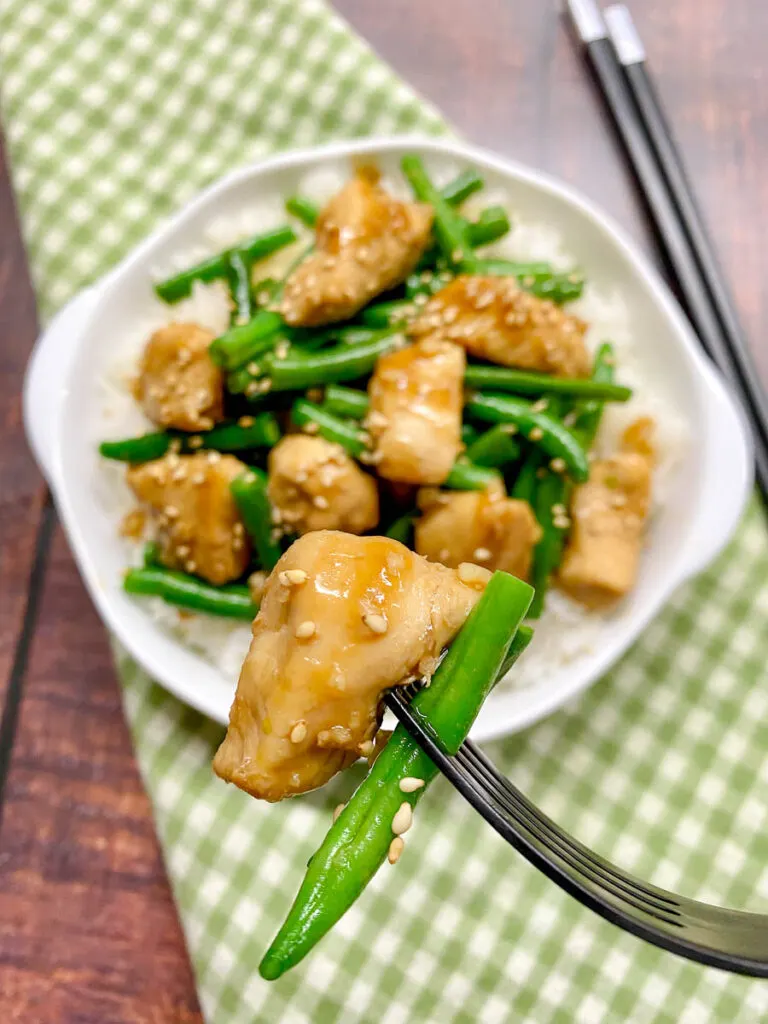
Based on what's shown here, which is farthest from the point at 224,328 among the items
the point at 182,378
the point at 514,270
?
the point at 514,270

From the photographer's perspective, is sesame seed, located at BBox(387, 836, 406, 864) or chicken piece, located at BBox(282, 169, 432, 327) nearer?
sesame seed, located at BBox(387, 836, 406, 864)

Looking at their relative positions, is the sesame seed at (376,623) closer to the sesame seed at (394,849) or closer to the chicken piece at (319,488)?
the sesame seed at (394,849)

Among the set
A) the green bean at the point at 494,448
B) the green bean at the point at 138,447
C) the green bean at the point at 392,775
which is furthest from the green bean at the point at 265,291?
the green bean at the point at 392,775

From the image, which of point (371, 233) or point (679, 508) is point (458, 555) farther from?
point (371, 233)

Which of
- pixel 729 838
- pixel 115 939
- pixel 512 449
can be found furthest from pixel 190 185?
pixel 729 838

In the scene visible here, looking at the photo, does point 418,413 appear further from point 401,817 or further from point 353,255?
point 401,817

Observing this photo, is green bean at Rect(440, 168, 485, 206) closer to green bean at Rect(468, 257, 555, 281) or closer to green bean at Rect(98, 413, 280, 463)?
green bean at Rect(468, 257, 555, 281)

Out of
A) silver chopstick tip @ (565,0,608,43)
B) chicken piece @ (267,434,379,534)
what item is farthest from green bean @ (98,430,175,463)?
silver chopstick tip @ (565,0,608,43)
